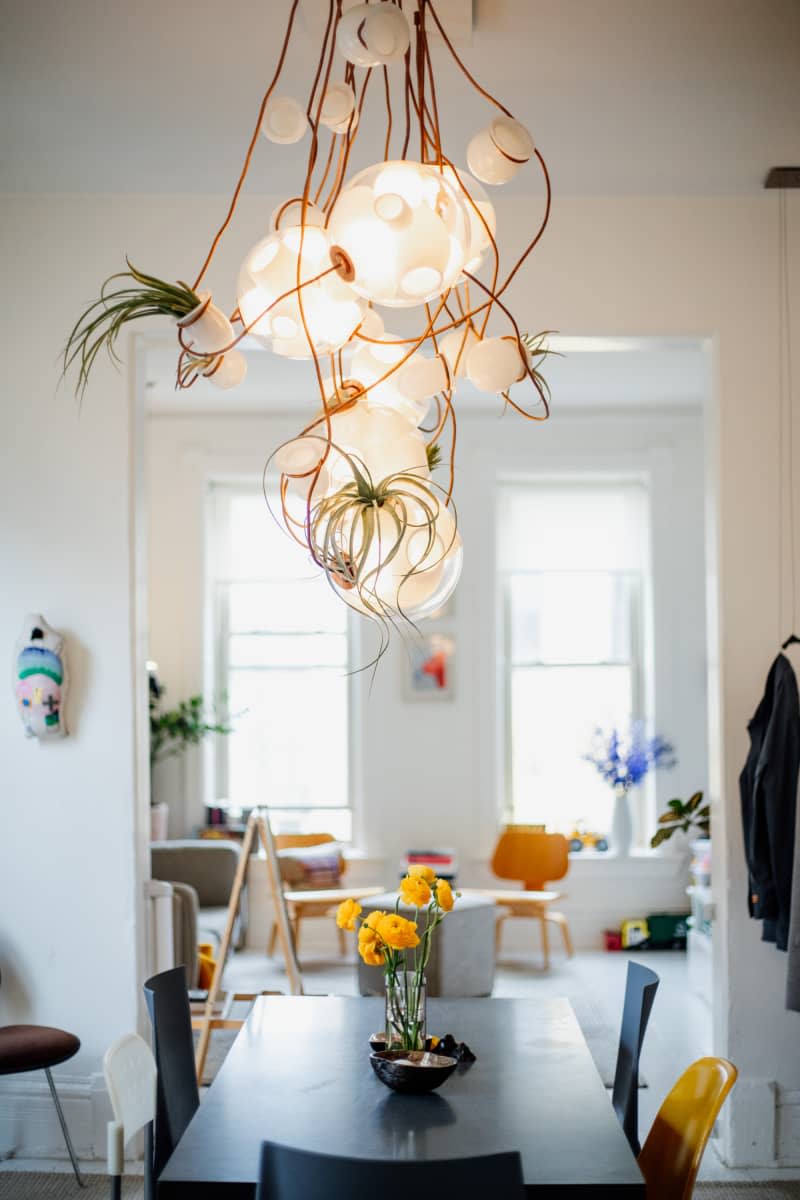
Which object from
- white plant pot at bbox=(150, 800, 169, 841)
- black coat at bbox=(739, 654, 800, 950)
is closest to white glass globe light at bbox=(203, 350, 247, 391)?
black coat at bbox=(739, 654, 800, 950)

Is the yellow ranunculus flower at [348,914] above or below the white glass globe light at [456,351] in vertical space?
below

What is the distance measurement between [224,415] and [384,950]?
230 inches

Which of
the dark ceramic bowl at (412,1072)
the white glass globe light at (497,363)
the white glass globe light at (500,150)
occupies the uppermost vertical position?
the white glass globe light at (500,150)

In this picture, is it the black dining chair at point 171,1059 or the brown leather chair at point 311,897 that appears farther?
the brown leather chair at point 311,897

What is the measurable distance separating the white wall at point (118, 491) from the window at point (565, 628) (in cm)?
392

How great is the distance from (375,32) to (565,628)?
6.61 meters

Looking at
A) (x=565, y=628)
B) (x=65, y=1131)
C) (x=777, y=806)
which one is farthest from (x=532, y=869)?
(x=65, y=1131)

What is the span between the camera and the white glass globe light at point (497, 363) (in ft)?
7.30

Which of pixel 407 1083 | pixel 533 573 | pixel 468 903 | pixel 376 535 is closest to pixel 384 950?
pixel 407 1083

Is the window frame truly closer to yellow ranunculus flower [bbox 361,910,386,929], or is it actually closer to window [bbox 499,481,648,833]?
window [bbox 499,481,648,833]

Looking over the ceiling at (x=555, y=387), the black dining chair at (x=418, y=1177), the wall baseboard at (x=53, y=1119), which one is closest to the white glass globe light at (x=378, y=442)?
the black dining chair at (x=418, y=1177)

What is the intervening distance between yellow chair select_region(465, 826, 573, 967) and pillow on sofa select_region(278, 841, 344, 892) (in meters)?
0.94

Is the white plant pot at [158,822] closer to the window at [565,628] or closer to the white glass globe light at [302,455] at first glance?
the window at [565,628]

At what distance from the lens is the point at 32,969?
4.34 m
